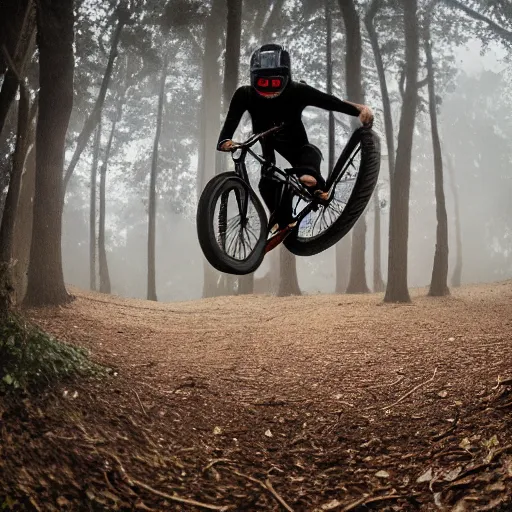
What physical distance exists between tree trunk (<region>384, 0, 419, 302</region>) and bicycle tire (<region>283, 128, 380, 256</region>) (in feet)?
28.0

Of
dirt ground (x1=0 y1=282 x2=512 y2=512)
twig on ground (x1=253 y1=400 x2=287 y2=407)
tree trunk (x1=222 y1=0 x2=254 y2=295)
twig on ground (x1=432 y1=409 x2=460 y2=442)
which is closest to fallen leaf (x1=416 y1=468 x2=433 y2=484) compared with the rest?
dirt ground (x1=0 y1=282 x2=512 y2=512)

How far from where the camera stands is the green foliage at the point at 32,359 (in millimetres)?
4227

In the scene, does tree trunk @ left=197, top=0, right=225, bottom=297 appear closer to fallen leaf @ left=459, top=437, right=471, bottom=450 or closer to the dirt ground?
the dirt ground

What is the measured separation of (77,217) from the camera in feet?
156

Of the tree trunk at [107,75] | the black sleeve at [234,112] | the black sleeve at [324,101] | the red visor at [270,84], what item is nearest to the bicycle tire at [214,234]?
the black sleeve at [234,112]

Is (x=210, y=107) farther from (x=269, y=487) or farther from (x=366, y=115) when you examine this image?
(x=269, y=487)

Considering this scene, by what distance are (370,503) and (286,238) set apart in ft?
6.71

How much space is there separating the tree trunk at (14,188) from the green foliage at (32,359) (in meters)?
1.25

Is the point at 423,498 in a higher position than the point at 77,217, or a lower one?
lower

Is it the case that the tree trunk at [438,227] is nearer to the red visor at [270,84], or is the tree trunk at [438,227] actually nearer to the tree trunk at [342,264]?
the tree trunk at [342,264]

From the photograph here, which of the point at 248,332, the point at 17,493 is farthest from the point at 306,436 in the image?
the point at 248,332

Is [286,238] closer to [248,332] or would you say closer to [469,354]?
[469,354]

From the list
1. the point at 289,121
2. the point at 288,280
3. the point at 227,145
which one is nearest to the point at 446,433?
the point at 289,121

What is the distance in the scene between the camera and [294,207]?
3854 millimetres
